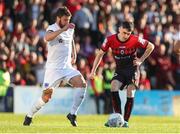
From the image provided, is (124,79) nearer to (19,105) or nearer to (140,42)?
(140,42)

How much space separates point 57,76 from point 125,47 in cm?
163

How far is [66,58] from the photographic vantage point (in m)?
16.7

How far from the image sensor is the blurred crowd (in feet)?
90.1

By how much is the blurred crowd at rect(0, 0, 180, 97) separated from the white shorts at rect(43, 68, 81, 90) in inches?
402

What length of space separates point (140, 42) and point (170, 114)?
1176 cm

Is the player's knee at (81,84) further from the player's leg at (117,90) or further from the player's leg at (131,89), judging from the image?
the player's leg at (131,89)

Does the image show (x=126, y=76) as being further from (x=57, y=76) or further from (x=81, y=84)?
(x=57, y=76)

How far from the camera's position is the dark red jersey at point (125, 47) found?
55.6 feet

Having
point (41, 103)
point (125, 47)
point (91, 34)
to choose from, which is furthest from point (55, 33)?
point (91, 34)

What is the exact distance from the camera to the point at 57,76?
16500mm

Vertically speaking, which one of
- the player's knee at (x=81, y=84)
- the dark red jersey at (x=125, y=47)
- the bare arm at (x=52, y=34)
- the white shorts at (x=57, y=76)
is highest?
the bare arm at (x=52, y=34)

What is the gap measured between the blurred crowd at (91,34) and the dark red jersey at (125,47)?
10128 millimetres

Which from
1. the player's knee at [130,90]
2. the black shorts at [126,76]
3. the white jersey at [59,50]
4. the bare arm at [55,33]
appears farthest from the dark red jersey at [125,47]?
the bare arm at [55,33]

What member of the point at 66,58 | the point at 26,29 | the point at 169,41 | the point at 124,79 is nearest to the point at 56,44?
the point at 66,58
